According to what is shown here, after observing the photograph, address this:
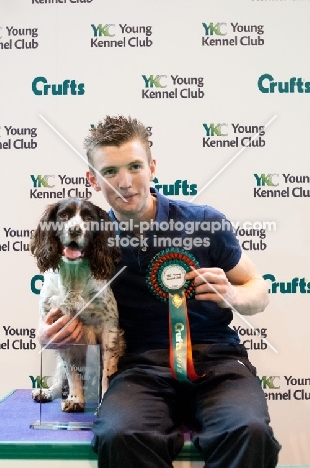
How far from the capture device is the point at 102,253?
68.6 inches

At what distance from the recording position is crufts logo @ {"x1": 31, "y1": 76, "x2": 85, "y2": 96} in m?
2.25

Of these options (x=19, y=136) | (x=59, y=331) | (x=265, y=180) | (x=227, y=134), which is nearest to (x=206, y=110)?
(x=227, y=134)

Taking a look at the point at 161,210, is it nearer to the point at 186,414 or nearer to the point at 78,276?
the point at 78,276

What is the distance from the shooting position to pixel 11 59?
228cm

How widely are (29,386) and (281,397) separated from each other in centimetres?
106

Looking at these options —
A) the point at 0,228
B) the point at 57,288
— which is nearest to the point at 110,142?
the point at 57,288

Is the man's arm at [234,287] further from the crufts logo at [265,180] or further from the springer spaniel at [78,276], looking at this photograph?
the crufts logo at [265,180]

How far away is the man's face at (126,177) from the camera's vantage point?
5.98ft

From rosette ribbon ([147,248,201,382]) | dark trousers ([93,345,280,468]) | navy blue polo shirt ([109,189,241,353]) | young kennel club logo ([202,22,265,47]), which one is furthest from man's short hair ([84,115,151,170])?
dark trousers ([93,345,280,468])

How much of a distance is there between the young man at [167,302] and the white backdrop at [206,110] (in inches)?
14.8

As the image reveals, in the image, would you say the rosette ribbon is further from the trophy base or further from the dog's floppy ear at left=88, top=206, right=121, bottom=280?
the trophy base

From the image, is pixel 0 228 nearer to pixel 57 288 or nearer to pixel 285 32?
pixel 57 288

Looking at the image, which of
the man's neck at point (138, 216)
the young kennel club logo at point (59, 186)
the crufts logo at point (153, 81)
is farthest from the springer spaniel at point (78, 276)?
the crufts logo at point (153, 81)

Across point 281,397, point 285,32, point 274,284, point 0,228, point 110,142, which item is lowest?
point 281,397
